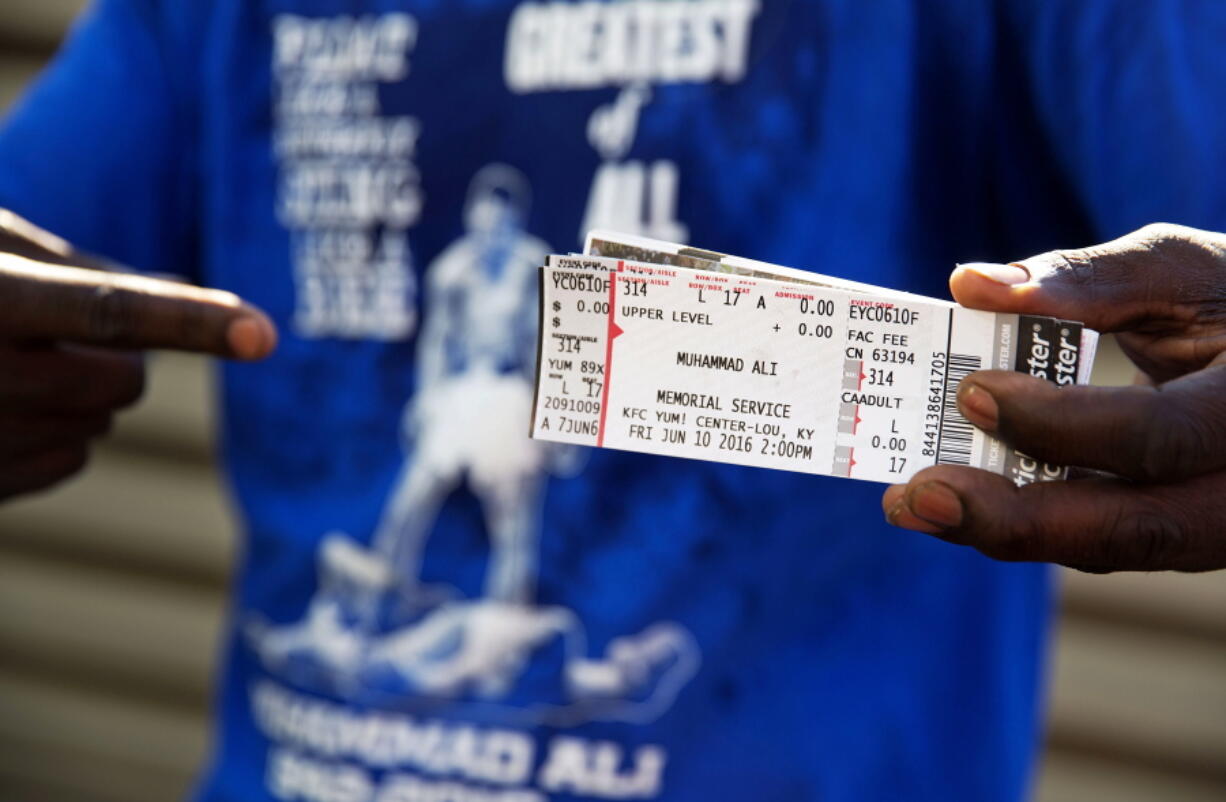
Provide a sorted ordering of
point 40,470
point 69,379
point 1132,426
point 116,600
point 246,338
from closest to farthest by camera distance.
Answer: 1. point 1132,426
2. point 246,338
3. point 69,379
4. point 40,470
5. point 116,600

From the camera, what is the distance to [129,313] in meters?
1.09

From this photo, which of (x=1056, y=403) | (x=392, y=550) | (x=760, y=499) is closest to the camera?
(x=1056, y=403)

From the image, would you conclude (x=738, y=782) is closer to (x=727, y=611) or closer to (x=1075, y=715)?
(x=727, y=611)

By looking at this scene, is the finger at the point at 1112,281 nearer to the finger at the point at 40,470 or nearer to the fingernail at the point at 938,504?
the fingernail at the point at 938,504

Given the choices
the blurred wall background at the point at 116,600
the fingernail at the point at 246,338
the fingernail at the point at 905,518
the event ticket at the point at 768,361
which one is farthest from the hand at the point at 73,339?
the blurred wall background at the point at 116,600

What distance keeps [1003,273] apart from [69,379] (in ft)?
3.26

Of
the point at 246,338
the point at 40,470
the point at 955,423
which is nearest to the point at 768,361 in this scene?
the point at 955,423

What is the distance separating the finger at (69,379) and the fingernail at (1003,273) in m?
0.94

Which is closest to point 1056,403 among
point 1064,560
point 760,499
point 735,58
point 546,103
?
point 1064,560

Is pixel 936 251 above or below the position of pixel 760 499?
above

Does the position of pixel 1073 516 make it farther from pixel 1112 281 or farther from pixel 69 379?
pixel 69 379

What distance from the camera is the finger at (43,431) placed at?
136 centimetres

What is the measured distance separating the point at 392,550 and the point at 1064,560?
87 centimetres

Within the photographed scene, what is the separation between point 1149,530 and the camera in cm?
80
